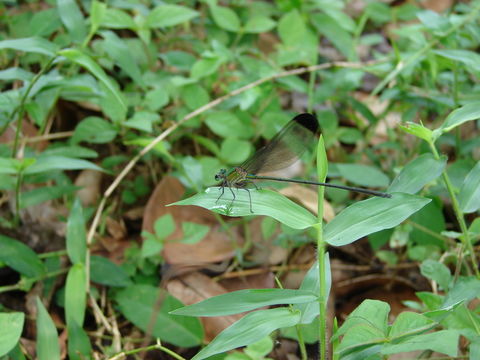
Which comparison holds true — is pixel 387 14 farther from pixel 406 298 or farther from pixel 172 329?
pixel 172 329

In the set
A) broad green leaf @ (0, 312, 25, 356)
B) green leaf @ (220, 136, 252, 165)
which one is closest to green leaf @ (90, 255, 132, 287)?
broad green leaf @ (0, 312, 25, 356)

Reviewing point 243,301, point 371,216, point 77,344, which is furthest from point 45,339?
point 371,216

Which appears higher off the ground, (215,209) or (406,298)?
(215,209)

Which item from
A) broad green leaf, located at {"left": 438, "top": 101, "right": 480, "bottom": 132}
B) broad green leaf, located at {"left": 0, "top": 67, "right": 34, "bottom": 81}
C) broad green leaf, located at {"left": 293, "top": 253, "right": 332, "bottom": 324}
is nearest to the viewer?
broad green leaf, located at {"left": 293, "top": 253, "right": 332, "bottom": 324}

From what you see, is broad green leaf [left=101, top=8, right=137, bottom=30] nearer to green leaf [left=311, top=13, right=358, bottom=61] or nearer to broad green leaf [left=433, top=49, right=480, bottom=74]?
green leaf [left=311, top=13, right=358, bottom=61]

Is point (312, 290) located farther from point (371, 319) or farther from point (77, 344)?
point (77, 344)

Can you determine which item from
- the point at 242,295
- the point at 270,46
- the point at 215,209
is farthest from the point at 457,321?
the point at 270,46
